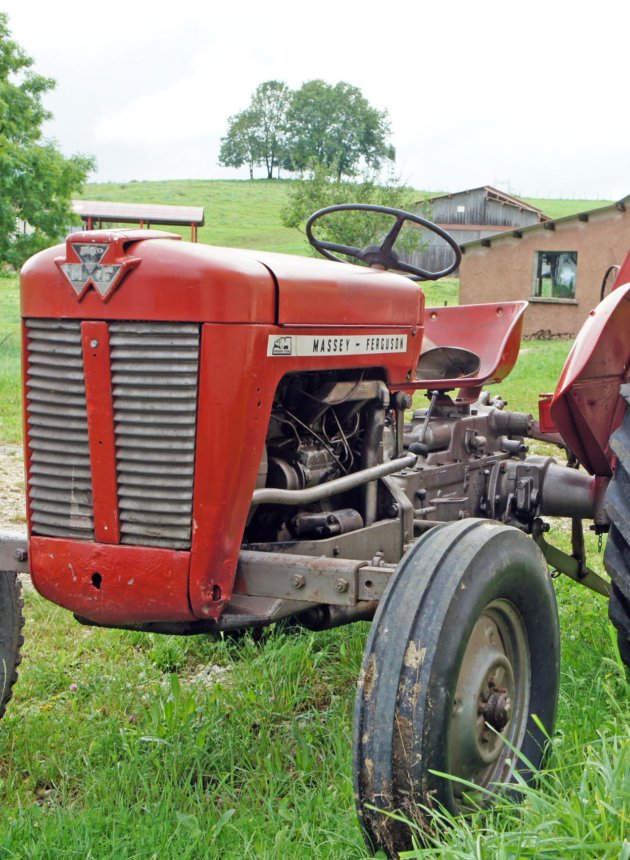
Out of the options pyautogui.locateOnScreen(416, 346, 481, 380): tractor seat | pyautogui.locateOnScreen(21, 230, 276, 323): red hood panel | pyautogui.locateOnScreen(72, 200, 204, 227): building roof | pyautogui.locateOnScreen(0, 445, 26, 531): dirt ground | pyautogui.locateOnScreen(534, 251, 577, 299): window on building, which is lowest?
pyautogui.locateOnScreen(0, 445, 26, 531): dirt ground

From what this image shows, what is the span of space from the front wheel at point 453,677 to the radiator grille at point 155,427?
0.59 meters

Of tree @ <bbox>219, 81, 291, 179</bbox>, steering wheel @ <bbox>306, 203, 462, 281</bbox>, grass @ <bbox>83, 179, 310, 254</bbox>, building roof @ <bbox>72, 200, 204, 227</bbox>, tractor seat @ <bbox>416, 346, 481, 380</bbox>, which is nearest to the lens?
steering wheel @ <bbox>306, 203, 462, 281</bbox>

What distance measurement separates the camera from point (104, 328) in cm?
254

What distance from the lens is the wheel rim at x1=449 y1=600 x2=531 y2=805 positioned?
96.7 inches

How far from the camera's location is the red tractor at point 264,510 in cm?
234

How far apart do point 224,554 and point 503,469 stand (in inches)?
79.8

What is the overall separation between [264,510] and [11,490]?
166 inches

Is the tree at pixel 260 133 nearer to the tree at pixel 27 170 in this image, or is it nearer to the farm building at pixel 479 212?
the farm building at pixel 479 212

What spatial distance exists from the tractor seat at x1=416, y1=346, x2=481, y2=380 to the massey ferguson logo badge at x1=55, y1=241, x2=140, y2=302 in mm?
1984

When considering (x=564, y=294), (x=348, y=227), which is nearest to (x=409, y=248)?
(x=348, y=227)

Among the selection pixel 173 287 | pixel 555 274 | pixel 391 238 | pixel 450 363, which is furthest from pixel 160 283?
pixel 555 274

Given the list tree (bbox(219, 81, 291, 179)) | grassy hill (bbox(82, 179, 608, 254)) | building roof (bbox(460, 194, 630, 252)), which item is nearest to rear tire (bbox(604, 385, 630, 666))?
building roof (bbox(460, 194, 630, 252))

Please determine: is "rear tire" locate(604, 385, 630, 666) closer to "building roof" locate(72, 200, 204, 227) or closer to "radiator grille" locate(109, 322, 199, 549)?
"radiator grille" locate(109, 322, 199, 549)

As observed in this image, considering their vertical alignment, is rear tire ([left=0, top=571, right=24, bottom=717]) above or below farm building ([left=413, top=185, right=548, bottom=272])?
below
